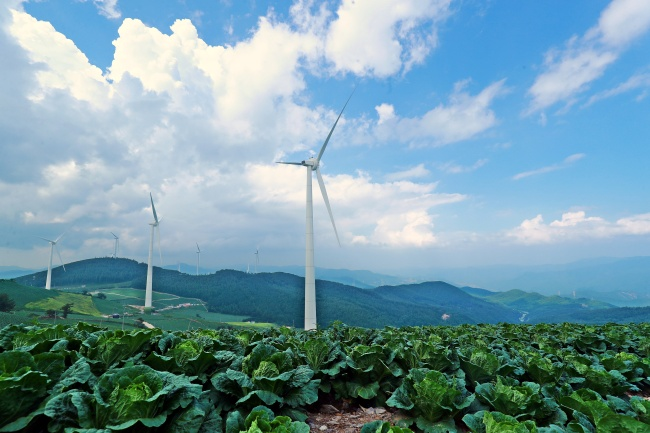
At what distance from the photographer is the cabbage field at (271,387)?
15.8 feet

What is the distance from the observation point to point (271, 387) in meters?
6.37

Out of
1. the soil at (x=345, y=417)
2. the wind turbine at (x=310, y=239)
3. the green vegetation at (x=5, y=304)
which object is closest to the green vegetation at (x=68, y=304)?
the green vegetation at (x=5, y=304)

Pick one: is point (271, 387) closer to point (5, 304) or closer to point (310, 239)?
point (310, 239)

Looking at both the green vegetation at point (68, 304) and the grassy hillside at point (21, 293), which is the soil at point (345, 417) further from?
the grassy hillside at point (21, 293)

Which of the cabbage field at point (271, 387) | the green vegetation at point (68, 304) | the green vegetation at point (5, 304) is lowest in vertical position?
the green vegetation at point (68, 304)

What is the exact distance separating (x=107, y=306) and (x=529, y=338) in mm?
152637

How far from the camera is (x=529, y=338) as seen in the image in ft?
56.1

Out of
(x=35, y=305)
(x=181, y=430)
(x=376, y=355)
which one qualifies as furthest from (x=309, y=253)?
(x=35, y=305)

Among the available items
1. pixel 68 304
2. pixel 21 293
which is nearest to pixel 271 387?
pixel 68 304

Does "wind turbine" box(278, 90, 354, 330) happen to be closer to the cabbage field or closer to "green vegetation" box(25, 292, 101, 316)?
the cabbage field

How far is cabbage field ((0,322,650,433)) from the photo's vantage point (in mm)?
4801

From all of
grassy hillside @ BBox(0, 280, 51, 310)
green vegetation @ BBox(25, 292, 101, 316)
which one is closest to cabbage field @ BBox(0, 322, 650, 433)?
green vegetation @ BBox(25, 292, 101, 316)

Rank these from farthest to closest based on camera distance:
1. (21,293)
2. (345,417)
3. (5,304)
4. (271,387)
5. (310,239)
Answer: (21,293)
(5,304)
(310,239)
(345,417)
(271,387)

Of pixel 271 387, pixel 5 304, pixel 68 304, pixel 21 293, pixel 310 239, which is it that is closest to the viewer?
pixel 271 387
